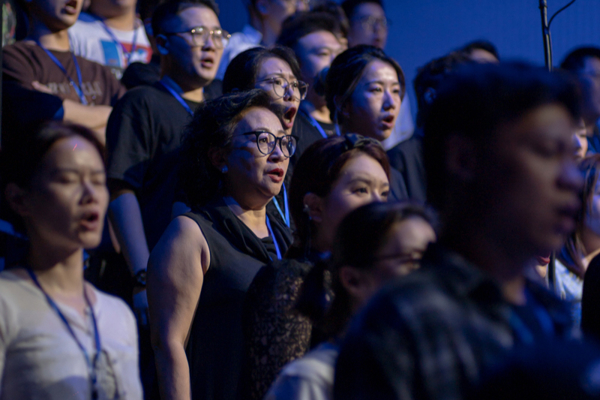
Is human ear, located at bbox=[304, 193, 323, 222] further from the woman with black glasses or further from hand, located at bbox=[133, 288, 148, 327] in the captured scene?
hand, located at bbox=[133, 288, 148, 327]

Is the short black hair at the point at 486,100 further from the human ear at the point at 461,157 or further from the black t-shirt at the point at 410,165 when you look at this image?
the black t-shirt at the point at 410,165

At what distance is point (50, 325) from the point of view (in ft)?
3.90

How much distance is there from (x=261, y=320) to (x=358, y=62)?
1.70m

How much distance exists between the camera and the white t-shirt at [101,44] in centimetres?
362

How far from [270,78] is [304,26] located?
3.29ft

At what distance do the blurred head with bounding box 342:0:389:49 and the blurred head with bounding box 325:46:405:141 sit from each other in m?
1.73

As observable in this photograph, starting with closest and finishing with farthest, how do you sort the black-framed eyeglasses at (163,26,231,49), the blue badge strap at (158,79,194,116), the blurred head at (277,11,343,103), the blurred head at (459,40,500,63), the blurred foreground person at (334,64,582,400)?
the blurred foreground person at (334,64,582,400) → the blue badge strap at (158,79,194,116) → the black-framed eyeglasses at (163,26,231,49) → the blurred head at (277,11,343,103) → the blurred head at (459,40,500,63)

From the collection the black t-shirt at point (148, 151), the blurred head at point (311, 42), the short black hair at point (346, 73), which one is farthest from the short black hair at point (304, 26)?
the black t-shirt at point (148, 151)

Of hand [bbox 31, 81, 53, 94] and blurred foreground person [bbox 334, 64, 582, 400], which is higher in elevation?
hand [bbox 31, 81, 53, 94]

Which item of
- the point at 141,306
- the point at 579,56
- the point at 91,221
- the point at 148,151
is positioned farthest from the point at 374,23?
the point at 91,221

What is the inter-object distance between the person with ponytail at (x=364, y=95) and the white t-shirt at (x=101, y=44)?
126 centimetres

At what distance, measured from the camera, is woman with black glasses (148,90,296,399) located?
2.05 meters

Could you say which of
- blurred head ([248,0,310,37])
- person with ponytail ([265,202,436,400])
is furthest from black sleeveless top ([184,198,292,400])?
blurred head ([248,0,310,37])

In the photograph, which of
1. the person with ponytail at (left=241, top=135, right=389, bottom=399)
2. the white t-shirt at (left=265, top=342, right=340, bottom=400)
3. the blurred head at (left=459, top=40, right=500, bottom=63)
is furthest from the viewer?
the blurred head at (left=459, top=40, right=500, bottom=63)
